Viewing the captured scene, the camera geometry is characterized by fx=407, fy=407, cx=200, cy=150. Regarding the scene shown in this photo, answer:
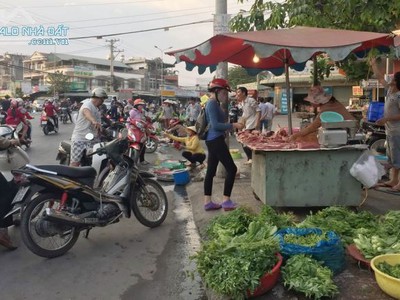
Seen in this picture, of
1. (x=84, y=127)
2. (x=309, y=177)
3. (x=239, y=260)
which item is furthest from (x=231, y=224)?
(x=84, y=127)

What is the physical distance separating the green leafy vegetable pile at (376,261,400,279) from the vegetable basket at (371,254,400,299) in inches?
1.4

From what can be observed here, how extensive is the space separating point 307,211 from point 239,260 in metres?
2.60

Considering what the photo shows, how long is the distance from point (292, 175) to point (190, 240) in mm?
Result: 1498

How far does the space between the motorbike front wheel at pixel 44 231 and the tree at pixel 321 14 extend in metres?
4.08

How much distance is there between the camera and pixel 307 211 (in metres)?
5.43

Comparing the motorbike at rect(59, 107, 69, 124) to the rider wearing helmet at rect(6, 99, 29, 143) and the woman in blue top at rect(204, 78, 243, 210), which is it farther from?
the woman in blue top at rect(204, 78, 243, 210)

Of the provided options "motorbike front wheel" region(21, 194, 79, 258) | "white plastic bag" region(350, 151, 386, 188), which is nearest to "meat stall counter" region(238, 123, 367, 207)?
"white plastic bag" region(350, 151, 386, 188)

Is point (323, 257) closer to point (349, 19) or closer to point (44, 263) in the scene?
point (44, 263)

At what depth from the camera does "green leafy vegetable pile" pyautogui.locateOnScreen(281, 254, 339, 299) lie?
2955 mm

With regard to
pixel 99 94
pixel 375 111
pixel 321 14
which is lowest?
pixel 375 111

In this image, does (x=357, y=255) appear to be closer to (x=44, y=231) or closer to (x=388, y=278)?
(x=388, y=278)

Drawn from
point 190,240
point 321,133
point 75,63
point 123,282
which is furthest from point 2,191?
point 75,63

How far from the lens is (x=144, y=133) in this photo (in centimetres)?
905

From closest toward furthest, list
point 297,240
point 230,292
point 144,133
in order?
point 230,292 → point 297,240 → point 144,133
